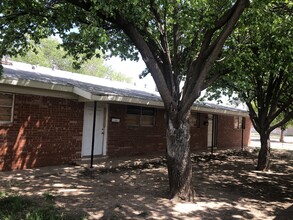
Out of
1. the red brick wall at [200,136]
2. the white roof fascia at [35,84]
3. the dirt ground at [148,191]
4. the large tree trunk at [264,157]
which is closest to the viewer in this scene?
the dirt ground at [148,191]

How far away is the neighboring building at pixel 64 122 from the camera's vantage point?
372 inches

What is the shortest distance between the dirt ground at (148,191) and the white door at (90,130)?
1565 millimetres

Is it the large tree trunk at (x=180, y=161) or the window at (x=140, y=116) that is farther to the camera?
the window at (x=140, y=116)

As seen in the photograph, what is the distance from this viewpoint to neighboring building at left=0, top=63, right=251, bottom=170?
9.45 meters

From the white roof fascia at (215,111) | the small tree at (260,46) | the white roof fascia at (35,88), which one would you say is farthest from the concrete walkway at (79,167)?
the small tree at (260,46)

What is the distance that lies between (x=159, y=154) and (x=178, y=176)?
8202 mm

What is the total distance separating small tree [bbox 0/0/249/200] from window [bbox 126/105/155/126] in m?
A: 4.63

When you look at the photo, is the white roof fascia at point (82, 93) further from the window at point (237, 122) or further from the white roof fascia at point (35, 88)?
the window at point (237, 122)

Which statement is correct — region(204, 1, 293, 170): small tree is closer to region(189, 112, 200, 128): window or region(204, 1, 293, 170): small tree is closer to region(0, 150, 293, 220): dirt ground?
region(0, 150, 293, 220): dirt ground

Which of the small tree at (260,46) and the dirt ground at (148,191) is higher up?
the small tree at (260,46)

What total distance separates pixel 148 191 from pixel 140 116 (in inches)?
270

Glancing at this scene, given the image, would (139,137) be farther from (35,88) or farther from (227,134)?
(227,134)

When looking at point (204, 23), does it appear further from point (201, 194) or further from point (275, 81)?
point (275, 81)

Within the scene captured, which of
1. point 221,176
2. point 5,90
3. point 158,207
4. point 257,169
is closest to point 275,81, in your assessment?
point 257,169
